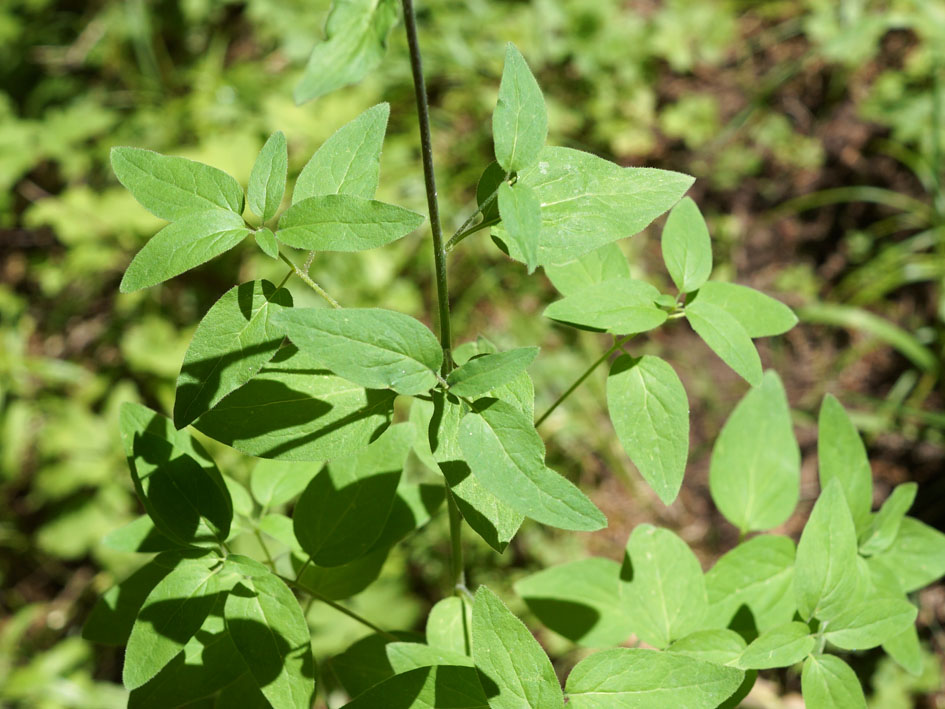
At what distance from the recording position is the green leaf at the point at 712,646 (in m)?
1.23

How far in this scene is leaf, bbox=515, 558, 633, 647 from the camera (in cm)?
157

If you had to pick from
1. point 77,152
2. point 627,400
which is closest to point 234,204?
point 627,400

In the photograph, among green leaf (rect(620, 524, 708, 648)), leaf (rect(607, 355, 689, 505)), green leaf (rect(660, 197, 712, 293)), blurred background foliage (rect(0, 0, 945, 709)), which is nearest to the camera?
leaf (rect(607, 355, 689, 505))

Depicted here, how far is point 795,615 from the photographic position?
1.46 meters

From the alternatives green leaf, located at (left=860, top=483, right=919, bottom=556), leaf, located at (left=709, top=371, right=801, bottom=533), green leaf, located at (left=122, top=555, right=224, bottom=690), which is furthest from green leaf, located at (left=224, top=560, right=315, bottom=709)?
green leaf, located at (left=860, top=483, right=919, bottom=556)

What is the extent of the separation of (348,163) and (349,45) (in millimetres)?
161

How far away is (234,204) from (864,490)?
4.20ft

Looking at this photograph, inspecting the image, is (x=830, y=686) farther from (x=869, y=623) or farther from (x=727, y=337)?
(x=727, y=337)

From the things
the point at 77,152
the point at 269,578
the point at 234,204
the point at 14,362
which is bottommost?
the point at 14,362

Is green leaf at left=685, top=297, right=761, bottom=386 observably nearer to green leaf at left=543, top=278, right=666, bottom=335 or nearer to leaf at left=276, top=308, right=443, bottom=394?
green leaf at left=543, top=278, right=666, bottom=335

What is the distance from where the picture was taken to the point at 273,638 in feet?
3.64

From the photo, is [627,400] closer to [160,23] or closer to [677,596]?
[677,596]

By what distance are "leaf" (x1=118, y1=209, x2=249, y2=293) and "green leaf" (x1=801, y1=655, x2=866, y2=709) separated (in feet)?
3.54

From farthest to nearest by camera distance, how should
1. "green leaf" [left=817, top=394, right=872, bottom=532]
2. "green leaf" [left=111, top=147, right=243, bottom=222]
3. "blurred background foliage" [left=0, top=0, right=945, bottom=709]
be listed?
"blurred background foliage" [left=0, top=0, right=945, bottom=709], "green leaf" [left=817, top=394, right=872, bottom=532], "green leaf" [left=111, top=147, right=243, bottom=222]
